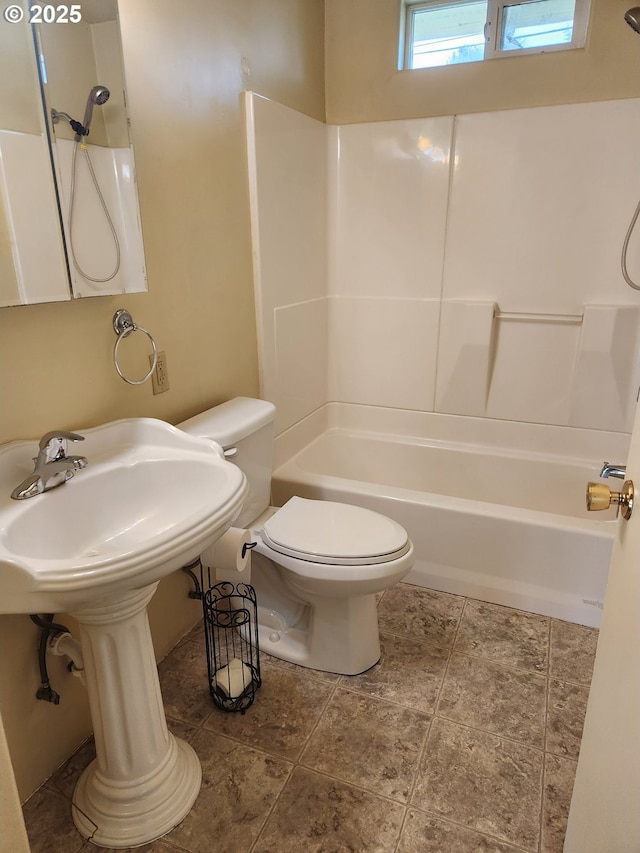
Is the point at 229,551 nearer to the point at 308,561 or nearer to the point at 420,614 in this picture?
the point at 308,561

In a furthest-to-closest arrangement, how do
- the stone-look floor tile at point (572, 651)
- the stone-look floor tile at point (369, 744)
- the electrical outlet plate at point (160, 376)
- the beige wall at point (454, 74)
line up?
the beige wall at point (454, 74), the stone-look floor tile at point (572, 651), the electrical outlet plate at point (160, 376), the stone-look floor tile at point (369, 744)

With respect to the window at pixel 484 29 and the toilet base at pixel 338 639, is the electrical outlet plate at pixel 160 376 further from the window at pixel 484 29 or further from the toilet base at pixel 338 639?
the window at pixel 484 29

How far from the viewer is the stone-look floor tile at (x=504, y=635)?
6.05ft

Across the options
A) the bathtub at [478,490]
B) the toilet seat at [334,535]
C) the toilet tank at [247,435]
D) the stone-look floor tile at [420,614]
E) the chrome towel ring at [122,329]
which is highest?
the chrome towel ring at [122,329]

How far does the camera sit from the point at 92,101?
1316 millimetres

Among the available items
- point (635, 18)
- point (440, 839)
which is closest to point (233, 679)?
point (440, 839)

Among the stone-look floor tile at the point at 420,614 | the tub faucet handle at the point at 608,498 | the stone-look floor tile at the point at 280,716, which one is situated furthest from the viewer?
the stone-look floor tile at the point at 420,614

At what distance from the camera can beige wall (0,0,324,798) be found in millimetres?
1310

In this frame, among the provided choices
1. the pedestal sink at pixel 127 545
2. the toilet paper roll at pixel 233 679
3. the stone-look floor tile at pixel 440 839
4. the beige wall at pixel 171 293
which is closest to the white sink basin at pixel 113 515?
the pedestal sink at pixel 127 545

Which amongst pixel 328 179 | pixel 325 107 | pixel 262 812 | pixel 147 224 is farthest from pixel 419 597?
pixel 325 107

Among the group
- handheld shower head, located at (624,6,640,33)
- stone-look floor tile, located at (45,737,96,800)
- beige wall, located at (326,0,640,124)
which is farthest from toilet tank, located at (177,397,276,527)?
handheld shower head, located at (624,6,640,33)

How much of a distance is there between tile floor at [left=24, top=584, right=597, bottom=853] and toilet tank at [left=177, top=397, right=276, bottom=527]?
1.84ft

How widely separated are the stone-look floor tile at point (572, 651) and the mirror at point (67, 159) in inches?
70.0

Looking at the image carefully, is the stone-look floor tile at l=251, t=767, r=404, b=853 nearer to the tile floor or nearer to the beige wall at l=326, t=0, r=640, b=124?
the tile floor
